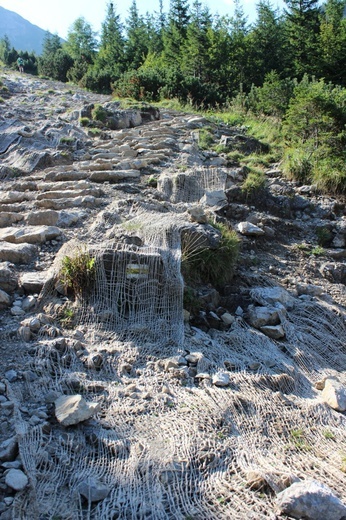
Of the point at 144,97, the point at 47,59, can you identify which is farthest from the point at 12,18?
the point at 144,97

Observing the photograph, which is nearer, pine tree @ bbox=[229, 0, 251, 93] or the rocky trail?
the rocky trail

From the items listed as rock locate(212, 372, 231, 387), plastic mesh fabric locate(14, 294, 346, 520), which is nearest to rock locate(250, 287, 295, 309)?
plastic mesh fabric locate(14, 294, 346, 520)

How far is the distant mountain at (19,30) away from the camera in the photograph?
165000mm

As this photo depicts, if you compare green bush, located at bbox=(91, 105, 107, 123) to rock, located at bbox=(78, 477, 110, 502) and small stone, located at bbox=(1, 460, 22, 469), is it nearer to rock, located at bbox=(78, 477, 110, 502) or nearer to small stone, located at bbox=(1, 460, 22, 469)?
small stone, located at bbox=(1, 460, 22, 469)

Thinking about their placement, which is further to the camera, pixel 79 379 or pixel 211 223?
pixel 211 223

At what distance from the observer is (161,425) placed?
9.62 feet

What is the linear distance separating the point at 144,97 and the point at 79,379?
15213 millimetres

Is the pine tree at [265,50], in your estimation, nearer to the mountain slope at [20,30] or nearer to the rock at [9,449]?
the rock at [9,449]

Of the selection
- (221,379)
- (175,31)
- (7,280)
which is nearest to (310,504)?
(221,379)

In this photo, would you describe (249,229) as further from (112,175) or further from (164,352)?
(164,352)

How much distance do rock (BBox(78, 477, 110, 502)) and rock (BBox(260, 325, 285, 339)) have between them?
2452mm

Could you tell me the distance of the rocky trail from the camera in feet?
8.00

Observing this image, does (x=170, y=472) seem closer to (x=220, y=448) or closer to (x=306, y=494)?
(x=220, y=448)

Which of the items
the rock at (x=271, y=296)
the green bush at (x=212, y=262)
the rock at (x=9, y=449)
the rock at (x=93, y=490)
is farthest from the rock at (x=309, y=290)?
the rock at (x=9, y=449)
